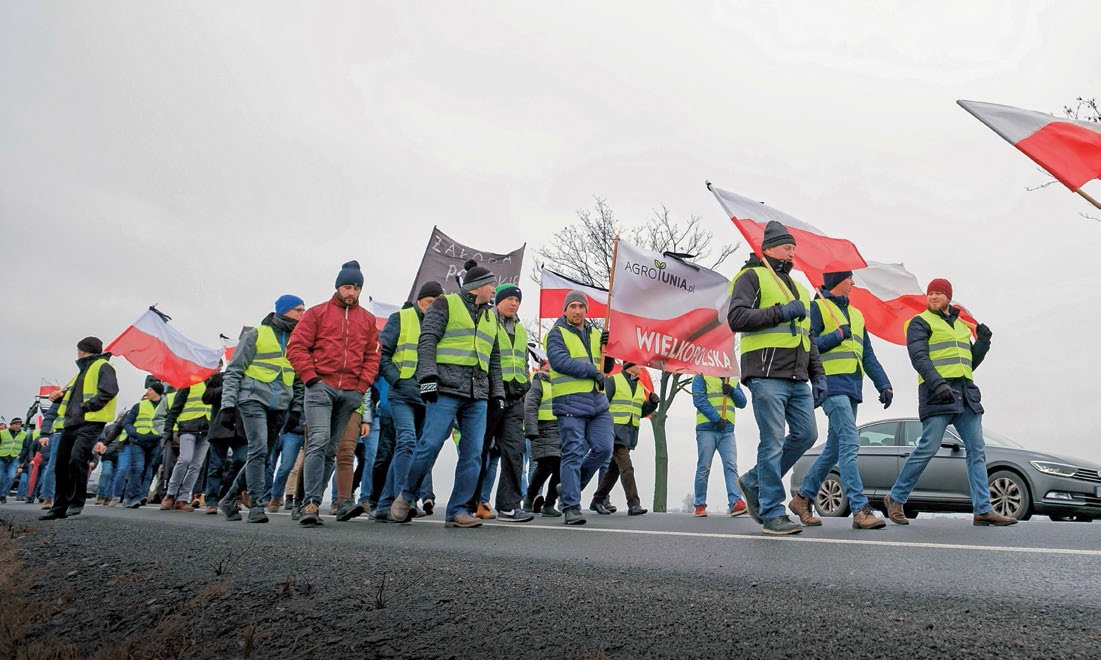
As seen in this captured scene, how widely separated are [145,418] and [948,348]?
41.9ft

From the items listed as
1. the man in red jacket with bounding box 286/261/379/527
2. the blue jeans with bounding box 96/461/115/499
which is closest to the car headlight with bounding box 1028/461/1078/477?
the man in red jacket with bounding box 286/261/379/527

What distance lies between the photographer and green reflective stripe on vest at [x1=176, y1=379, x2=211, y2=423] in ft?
38.8

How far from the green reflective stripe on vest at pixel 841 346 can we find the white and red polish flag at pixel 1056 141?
6.85 ft

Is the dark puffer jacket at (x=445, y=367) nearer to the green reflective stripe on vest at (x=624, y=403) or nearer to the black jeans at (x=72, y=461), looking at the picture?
the green reflective stripe on vest at (x=624, y=403)

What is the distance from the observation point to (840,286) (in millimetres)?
8141

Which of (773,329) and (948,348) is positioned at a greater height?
(948,348)

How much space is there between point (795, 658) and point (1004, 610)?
3.46 feet

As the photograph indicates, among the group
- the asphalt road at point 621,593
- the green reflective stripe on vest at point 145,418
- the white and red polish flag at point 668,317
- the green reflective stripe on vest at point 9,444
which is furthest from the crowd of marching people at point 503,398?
the green reflective stripe on vest at point 9,444

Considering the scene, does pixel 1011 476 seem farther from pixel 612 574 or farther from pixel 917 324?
pixel 612 574

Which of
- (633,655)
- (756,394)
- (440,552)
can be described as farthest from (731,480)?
(633,655)

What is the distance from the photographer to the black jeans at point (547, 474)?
10.0 meters

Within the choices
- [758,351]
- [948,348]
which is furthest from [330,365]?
[948,348]

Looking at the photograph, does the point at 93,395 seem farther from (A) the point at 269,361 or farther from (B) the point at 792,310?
(B) the point at 792,310

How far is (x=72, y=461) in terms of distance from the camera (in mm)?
9125
